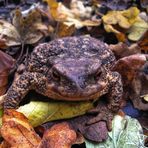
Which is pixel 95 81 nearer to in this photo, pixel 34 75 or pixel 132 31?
pixel 34 75

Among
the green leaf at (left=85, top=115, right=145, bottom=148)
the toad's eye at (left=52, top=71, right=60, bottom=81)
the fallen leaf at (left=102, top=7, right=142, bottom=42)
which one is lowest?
the fallen leaf at (left=102, top=7, right=142, bottom=42)

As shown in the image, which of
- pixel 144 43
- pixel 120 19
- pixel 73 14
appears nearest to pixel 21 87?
pixel 144 43

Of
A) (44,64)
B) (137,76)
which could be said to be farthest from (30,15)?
(137,76)

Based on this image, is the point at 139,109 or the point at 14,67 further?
the point at 14,67

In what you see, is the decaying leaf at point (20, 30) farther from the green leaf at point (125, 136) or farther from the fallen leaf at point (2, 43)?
the green leaf at point (125, 136)

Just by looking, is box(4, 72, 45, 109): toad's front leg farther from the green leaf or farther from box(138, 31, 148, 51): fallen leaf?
box(138, 31, 148, 51): fallen leaf

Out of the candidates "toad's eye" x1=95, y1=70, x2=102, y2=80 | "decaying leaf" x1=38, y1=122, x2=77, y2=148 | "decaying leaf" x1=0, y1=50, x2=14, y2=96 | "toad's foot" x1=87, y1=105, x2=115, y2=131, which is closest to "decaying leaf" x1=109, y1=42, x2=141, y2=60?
"toad's foot" x1=87, y1=105, x2=115, y2=131
